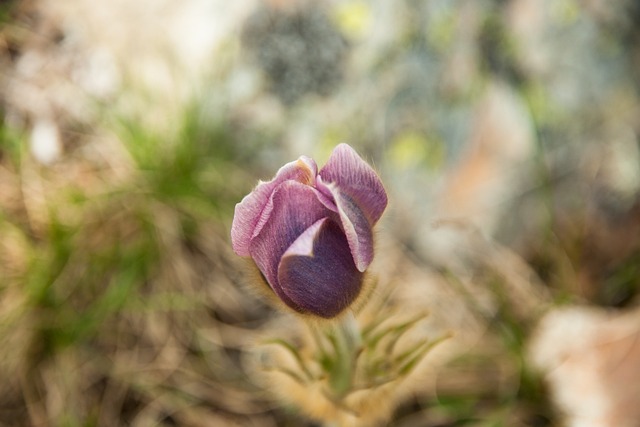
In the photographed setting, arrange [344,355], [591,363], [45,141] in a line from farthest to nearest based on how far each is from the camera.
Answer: [45,141], [591,363], [344,355]

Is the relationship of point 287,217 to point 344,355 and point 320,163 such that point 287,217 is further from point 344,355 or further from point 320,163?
point 320,163

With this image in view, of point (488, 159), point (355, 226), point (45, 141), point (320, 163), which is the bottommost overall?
point (355, 226)

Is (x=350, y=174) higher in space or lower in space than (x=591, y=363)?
higher

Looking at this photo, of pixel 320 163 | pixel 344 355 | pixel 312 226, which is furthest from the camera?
pixel 320 163

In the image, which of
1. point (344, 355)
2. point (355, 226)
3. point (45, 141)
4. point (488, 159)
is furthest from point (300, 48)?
point (355, 226)

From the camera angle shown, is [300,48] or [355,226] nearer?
[355,226]

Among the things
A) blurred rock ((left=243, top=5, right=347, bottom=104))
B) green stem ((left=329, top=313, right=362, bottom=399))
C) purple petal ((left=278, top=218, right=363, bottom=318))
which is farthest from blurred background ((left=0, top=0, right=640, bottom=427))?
purple petal ((left=278, top=218, right=363, bottom=318))
